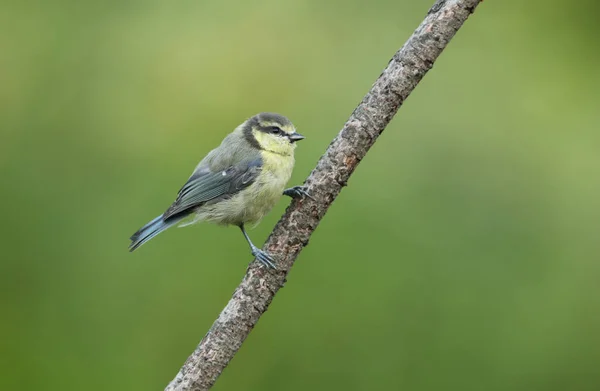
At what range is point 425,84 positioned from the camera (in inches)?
158

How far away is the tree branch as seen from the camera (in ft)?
7.23

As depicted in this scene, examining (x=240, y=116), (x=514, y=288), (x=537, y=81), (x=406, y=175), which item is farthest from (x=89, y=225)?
(x=537, y=81)

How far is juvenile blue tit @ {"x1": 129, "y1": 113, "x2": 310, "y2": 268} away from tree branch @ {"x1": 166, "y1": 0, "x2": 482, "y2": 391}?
42 cm

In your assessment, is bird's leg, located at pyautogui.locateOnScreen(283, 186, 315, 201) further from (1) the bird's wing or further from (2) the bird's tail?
(2) the bird's tail

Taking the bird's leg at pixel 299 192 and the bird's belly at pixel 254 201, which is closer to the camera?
the bird's leg at pixel 299 192

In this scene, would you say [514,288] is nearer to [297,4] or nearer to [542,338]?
[542,338]

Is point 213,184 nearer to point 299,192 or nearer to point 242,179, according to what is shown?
point 242,179

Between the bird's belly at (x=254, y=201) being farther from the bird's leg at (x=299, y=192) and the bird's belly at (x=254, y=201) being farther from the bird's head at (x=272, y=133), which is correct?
the bird's leg at (x=299, y=192)

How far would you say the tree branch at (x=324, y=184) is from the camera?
2.20 m

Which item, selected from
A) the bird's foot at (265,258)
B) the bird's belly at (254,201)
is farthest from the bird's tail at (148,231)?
the bird's foot at (265,258)

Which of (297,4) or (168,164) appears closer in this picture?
(168,164)

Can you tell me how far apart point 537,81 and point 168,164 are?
210cm

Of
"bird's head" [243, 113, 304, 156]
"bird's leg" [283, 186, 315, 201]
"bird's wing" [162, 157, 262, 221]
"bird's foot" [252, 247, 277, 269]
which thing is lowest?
"bird's foot" [252, 247, 277, 269]

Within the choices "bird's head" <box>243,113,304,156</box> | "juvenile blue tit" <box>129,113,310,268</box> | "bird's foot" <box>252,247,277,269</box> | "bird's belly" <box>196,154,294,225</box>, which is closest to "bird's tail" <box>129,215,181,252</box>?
"juvenile blue tit" <box>129,113,310,268</box>
